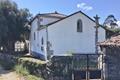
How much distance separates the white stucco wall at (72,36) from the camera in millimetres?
35125

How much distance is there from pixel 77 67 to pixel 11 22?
27.8m

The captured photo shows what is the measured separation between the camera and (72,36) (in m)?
35.8

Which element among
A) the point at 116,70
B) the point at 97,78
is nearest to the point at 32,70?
the point at 97,78

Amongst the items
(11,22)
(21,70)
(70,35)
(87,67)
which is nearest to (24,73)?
(21,70)

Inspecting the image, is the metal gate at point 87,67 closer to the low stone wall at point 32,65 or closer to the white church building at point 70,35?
the low stone wall at point 32,65

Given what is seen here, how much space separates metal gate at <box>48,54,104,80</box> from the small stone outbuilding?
2.15 metres

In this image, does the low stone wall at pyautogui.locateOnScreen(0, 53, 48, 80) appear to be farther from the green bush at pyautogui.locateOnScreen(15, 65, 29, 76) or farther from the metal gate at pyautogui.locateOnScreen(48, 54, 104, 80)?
the metal gate at pyautogui.locateOnScreen(48, 54, 104, 80)

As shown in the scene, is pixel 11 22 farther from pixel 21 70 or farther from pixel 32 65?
pixel 32 65

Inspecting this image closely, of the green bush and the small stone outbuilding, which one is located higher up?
the small stone outbuilding

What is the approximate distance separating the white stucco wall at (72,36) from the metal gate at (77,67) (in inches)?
590

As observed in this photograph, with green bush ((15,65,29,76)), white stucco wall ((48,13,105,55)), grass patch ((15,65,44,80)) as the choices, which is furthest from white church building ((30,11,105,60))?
grass patch ((15,65,44,80))

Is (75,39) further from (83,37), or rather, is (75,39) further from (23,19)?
(23,19)

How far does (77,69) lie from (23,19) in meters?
29.2

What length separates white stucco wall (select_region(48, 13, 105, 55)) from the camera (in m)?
35.1
